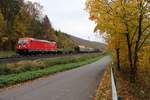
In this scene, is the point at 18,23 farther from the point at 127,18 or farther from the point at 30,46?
the point at 127,18

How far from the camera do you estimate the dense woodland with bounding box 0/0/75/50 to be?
8138cm

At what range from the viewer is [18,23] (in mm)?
87938

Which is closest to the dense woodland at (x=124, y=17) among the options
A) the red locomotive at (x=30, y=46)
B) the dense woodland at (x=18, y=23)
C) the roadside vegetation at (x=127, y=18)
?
the roadside vegetation at (x=127, y=18)

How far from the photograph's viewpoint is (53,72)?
34656mm

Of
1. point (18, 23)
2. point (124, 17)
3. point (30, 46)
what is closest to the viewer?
point (124, 17)

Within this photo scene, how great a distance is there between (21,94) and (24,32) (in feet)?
232

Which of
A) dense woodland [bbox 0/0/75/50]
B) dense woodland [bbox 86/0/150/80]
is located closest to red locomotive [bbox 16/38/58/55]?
dense woodland [bbox 0/0/75/50]

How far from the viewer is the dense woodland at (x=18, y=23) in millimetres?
81375

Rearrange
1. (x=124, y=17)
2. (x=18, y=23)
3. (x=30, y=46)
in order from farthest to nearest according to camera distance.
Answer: (x=18, y=23) < (x=30, y=46) < (x=124, y=17)

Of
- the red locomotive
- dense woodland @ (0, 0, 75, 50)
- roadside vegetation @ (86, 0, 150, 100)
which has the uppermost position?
dense woodland @ (0, 0, 75, 50)

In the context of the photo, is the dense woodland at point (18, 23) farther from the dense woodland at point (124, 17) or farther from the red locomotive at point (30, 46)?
the dense woodland at point (124, 17)

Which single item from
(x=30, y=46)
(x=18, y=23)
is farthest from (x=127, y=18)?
(x=18, y=23)

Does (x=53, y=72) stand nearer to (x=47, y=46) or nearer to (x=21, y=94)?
(x=21, y=94)

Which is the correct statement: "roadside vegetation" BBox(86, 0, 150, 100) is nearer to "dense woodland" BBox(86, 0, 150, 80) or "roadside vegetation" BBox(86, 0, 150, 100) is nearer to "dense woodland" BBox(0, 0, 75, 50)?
"dense woodland" BBox(86, 0, 150, 80)
